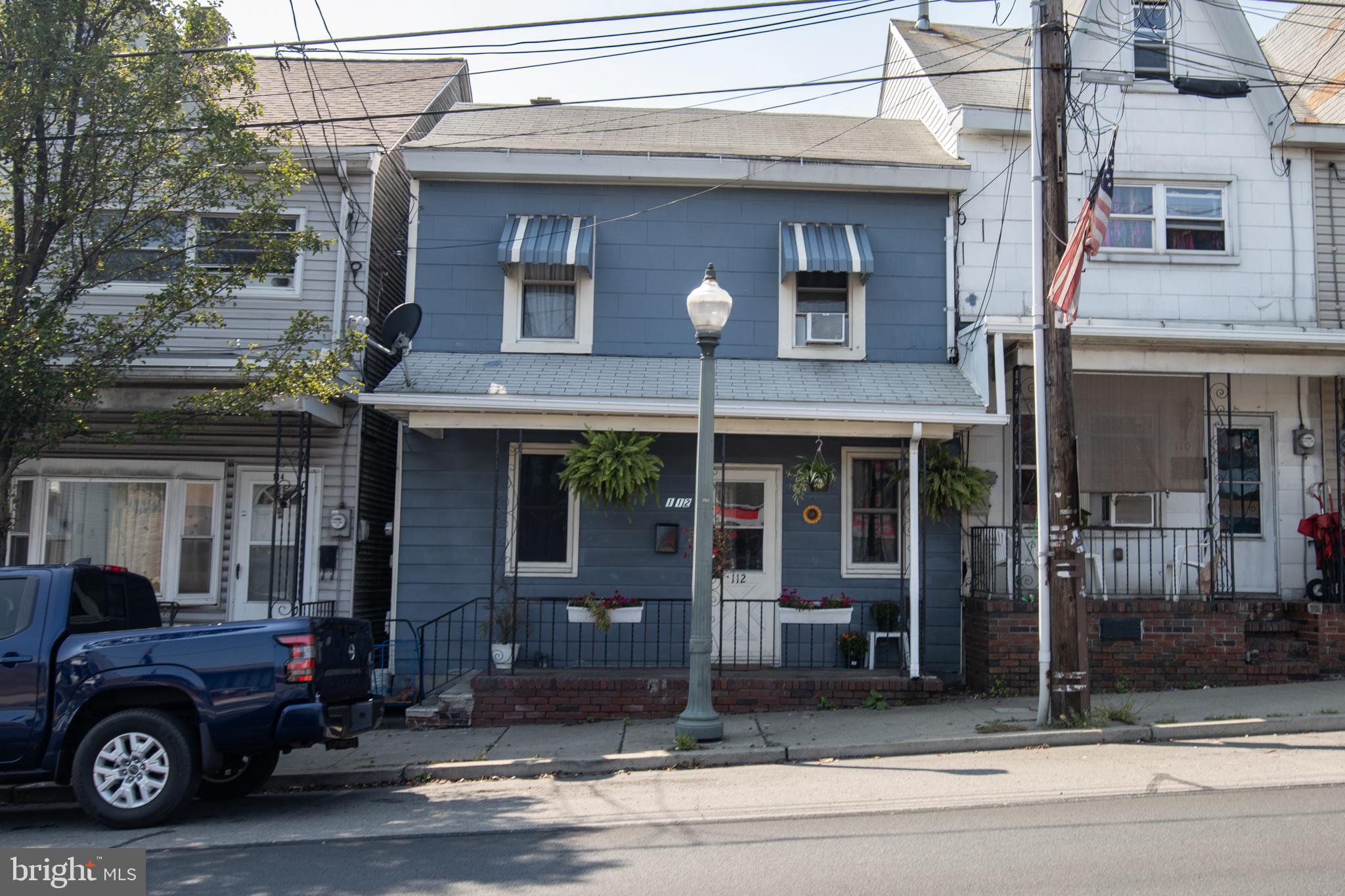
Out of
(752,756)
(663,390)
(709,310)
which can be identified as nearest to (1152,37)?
(663,390)

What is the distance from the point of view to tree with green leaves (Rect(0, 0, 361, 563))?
9.40 m

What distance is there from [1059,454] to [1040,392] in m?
0.56

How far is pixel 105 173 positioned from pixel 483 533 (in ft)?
17.0

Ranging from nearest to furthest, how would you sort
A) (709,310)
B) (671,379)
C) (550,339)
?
1. (709,310)
2. (671,379)
3. (550,339)

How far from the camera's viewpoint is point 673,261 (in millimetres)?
12508

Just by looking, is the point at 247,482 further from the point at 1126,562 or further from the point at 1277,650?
the point at 1277,650

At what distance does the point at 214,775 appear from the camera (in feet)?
26.7

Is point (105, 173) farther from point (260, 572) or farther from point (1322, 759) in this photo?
point (1322, 759)

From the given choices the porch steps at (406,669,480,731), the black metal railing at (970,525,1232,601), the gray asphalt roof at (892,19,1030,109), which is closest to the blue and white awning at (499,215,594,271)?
the gray asphalt roof at (892,19,1030,109)

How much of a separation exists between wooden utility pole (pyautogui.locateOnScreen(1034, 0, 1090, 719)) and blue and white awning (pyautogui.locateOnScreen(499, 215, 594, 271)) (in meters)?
5.07

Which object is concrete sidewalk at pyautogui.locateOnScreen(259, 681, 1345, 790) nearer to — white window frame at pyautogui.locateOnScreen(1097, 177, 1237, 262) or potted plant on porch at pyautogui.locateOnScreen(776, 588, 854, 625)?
potted plant on porch at pyautogui.locateOnScreen(776, 588, 854, 625)

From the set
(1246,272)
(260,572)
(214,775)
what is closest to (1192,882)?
(214,775)

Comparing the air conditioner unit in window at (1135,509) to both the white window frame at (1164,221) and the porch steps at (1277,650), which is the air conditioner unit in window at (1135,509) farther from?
the white window frame at (1164,221)

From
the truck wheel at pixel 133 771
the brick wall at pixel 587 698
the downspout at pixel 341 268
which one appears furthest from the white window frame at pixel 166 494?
the truck wheel at pixel 133 771
